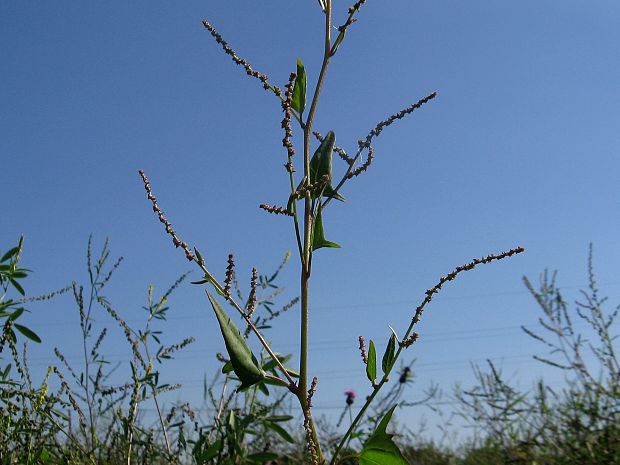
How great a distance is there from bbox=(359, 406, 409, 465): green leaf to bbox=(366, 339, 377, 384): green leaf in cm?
11

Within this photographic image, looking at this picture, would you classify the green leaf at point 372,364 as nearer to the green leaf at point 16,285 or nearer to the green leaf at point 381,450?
the green leaf at point 381,450

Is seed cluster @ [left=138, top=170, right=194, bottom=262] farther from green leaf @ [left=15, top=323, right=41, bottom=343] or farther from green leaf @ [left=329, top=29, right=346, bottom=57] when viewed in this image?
green leaf @ [left=15, top=323, right=41, bottom=343]

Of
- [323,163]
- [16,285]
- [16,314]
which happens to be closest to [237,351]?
[323,163]

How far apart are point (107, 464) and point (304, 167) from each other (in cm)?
159

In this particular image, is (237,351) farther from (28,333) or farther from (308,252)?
(28,333)

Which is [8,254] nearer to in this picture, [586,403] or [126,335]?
[126,335]

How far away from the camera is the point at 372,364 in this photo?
1.49 metres

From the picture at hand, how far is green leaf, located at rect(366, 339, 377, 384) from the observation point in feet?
4.84

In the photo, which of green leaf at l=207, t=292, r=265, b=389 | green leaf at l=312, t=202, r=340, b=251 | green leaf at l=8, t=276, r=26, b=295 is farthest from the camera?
green leaf at l=8, t=276, r=26, b=295

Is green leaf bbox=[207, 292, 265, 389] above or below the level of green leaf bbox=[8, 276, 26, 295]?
below

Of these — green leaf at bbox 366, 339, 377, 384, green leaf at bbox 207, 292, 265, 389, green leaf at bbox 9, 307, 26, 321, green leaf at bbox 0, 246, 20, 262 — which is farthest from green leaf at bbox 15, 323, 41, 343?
green leaf at bbox 366, 339, 377, 384

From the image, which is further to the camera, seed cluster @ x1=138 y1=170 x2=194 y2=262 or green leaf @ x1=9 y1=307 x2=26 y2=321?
green leaf @ x1=9 y1=307 x2=26 y2=321

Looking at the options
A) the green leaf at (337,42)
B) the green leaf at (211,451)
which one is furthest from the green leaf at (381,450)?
the green leaf at (337,42)

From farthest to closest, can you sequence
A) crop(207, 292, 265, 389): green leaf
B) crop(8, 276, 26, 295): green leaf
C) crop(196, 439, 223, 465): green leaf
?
1. crop(8, 276, 26, 295): green leaf
2. crop(196, 439, 223, 465): green leaf
3. crop(207, 292, 265, 389): green leaf
